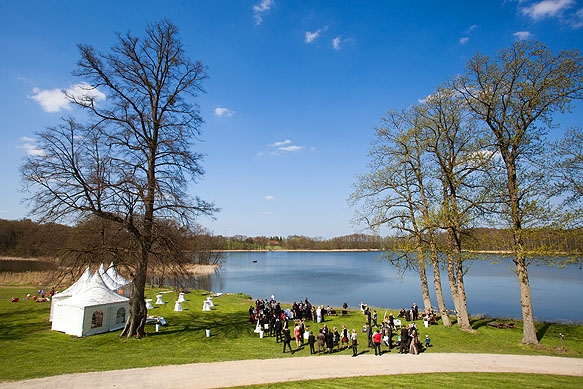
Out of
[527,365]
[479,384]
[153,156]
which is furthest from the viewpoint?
[153,156]

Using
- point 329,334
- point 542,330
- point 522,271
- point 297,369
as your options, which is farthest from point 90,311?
point 542,330

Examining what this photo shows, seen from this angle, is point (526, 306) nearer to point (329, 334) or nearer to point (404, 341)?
point (404, 341)

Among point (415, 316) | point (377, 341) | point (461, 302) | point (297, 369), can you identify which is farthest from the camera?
point (415, 316)

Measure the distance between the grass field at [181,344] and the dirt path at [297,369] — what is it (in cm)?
86

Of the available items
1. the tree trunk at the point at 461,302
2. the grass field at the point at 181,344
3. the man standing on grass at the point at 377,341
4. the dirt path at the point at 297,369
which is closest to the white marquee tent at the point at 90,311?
the grass field at the point at 181,344

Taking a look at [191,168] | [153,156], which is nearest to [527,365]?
[191,168]

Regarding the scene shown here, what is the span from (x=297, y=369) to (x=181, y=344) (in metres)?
6.77

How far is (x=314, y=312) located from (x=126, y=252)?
42.5 ft

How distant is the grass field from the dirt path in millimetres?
860

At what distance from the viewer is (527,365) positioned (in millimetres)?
12922

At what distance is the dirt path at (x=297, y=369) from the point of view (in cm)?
1098

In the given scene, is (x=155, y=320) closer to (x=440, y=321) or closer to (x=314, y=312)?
(x=314, y=312)

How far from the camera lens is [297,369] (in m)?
12.7

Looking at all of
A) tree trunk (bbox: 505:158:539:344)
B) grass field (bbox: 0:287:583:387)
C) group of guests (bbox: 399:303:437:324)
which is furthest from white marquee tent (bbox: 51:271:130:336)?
tree trunk (bbox: 505:158:539:344)
